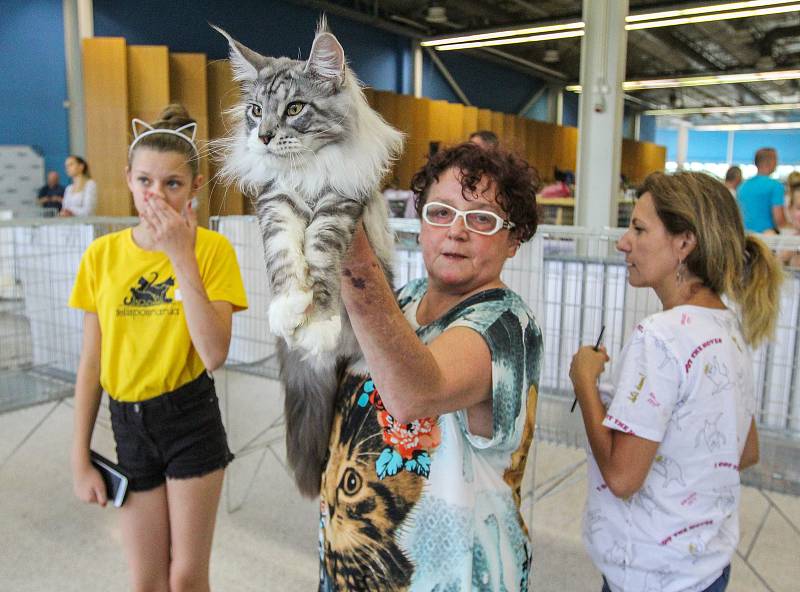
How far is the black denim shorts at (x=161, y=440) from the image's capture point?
1.45 m

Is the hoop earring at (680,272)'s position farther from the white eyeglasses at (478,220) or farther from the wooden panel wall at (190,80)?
the wooden panel wall at (190,80)

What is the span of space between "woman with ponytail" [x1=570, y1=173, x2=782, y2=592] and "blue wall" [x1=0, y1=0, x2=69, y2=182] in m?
7.35

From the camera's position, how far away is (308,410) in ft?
3.95

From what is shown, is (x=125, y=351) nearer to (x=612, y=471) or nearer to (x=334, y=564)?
(x=334, y=564)

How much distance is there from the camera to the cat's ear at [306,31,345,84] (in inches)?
32.6

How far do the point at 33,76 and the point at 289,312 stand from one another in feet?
24.7

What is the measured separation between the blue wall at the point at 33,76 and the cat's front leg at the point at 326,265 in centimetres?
735

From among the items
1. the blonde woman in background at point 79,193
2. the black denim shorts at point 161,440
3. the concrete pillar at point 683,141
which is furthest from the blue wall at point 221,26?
the concrete pillar at point 683,141

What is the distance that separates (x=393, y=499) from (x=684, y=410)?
22.4 inches

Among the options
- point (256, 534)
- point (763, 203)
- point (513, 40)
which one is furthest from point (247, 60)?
point (513, 40)

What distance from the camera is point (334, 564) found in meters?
1.14

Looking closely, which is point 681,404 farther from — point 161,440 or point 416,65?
point 416,65

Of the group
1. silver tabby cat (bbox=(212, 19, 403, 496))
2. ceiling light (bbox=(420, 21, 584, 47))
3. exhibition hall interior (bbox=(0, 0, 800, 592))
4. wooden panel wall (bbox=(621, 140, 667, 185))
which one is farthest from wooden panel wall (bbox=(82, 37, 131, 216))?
wooden panel wall (bbox=(621, 140, 667, 185))

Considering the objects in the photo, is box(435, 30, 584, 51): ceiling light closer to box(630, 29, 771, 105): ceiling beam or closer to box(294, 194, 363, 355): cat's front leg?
box(630, 29, 771, 105): ceiling beam
